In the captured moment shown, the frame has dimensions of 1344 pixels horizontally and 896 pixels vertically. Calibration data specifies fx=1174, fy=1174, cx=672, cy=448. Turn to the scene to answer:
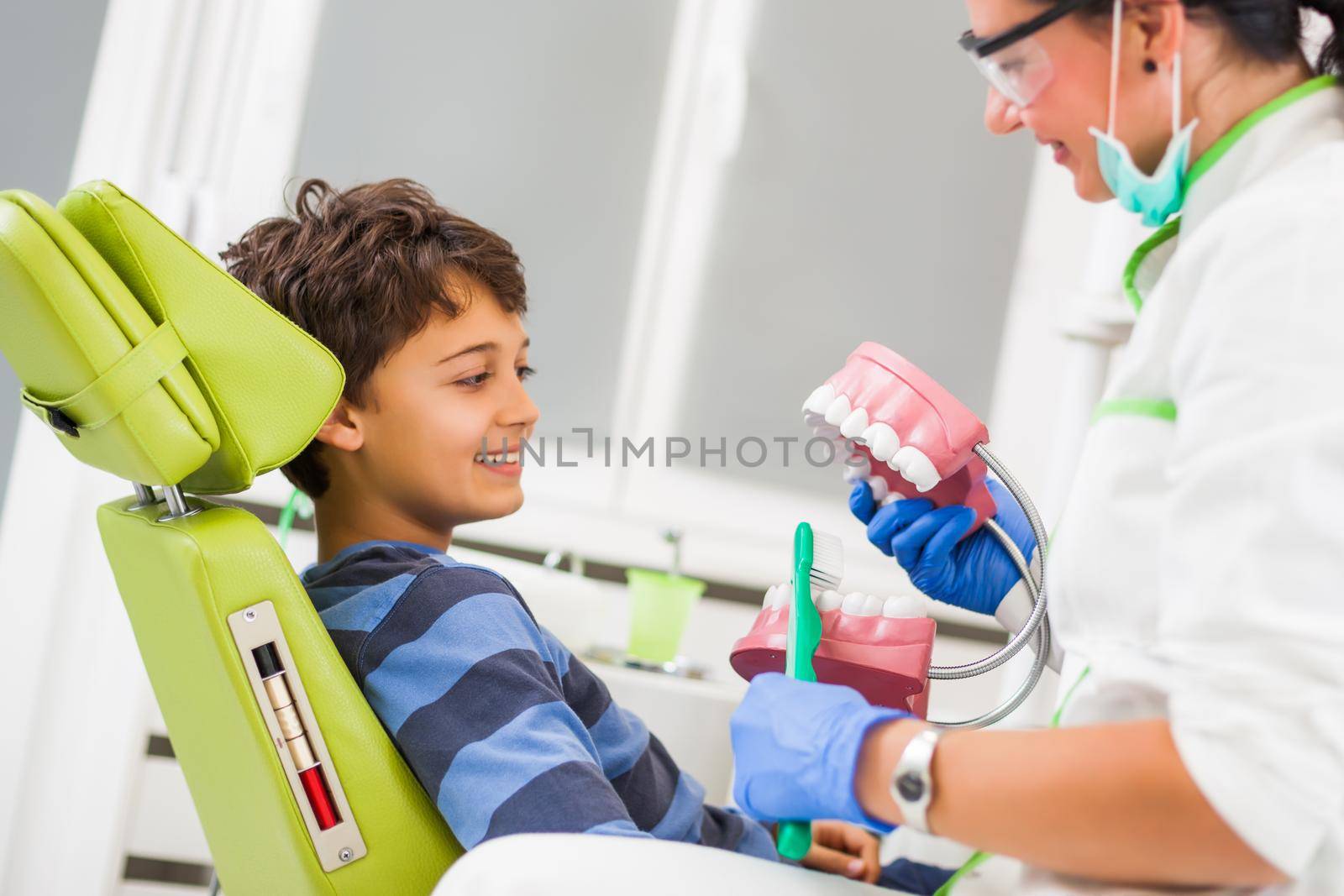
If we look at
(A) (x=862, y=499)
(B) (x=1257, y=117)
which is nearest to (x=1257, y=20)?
(B) (x=1257, y=117)

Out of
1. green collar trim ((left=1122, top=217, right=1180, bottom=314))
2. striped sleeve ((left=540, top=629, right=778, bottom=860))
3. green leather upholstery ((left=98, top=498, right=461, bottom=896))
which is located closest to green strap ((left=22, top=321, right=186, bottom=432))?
green leather upholstery ((left=98, top=498, right=461, bottom=896))

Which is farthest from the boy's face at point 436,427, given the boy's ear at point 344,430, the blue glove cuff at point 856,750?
the blue glove cuff at point 856,750

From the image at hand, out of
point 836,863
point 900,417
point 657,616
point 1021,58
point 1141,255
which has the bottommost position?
point 836,863

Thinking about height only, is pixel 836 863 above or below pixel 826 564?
below

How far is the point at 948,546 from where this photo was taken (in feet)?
3.53

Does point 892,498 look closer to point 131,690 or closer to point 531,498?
point 531,498

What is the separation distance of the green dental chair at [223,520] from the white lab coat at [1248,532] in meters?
0.51

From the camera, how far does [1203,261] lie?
68cm

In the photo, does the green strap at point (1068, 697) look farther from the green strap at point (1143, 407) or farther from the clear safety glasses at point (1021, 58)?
the clear safety glasses at point (1021, 58)

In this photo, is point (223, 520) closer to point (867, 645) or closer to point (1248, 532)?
point (867, 645)

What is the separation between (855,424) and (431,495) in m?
0.44

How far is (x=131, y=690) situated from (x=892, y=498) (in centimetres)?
153

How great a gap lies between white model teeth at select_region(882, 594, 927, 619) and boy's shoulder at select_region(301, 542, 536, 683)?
31cm

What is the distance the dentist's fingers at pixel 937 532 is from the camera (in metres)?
1.07
